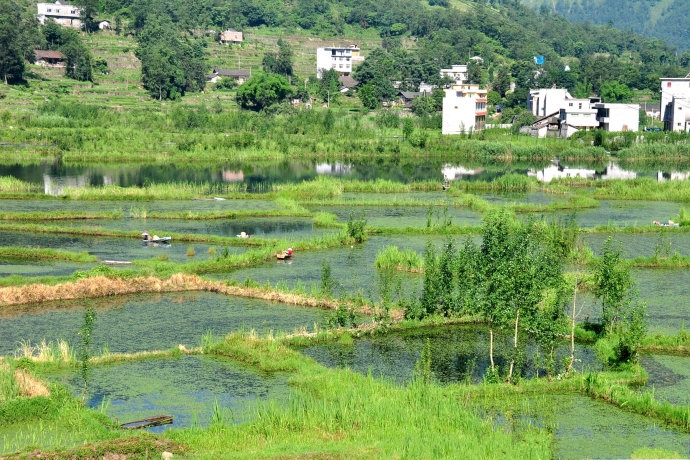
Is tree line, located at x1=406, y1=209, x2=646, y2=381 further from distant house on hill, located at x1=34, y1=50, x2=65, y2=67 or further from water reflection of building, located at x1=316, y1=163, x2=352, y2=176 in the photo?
distant house on hill, located at x1=34, y1=50, x2=65, y2=67

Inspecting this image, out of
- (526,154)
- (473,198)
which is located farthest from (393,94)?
(473,198)

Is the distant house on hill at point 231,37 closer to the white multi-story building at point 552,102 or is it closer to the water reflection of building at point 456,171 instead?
the white multi-story building at point 552,102

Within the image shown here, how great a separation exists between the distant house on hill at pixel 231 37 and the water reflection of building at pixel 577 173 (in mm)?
52618

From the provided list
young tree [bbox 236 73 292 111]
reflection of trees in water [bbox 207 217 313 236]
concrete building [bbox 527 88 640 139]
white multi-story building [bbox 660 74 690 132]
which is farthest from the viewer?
young tree [bbox 236 73 292 111]

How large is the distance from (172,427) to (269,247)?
14.6 m

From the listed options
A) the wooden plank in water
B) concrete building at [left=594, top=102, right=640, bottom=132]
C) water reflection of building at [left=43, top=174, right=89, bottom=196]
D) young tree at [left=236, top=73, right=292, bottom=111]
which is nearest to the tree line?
the wooden plank in water

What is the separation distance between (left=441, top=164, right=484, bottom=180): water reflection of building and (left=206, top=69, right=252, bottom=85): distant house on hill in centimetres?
3494

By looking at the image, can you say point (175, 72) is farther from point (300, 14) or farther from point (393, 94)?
point (300, 14)

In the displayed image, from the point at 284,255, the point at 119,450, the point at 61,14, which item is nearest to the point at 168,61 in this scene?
the point at 61,14

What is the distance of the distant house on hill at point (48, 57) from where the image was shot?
80.3 metres

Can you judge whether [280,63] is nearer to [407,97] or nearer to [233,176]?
[407,97]

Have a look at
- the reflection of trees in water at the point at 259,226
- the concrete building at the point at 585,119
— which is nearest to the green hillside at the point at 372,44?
the concrete building at the point at 585,119

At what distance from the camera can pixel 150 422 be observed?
1603 cm

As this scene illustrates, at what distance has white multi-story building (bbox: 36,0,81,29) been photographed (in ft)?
305
